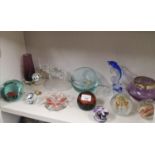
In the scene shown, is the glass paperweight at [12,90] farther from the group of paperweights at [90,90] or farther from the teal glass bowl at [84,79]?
the teal glass bowl at [84,79]

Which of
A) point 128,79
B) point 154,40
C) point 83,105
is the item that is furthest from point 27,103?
point 154,40

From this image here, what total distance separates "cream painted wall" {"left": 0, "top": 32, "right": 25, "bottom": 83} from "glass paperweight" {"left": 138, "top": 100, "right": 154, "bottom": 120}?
645 millimetres

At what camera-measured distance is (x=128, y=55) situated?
1060 millimetres

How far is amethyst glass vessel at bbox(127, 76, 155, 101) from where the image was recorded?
1.00 metres

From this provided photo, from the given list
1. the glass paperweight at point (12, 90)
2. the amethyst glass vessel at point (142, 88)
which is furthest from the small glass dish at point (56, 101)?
the amethyst glass vessel at point (142, 88)

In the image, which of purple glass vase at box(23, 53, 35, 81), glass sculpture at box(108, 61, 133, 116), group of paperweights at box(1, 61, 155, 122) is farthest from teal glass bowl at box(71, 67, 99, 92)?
purple glass vase at box(23, 53, 35, 81)

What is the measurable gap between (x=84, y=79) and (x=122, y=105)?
0.28m

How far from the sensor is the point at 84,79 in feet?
3.76

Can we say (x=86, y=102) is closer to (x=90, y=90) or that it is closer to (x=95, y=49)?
(x=90, y=90)

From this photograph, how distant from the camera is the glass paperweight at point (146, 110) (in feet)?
2.98

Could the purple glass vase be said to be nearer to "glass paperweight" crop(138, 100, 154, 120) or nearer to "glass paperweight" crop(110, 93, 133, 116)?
"glass paperweight" crop(110, 93, 133, 116)

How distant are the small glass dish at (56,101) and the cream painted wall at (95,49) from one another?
0.64 ft
